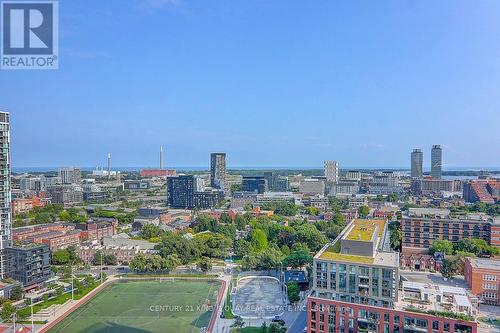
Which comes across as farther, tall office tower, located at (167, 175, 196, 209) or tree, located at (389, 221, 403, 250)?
tall office tower, located at (167, 175, 196, 209)

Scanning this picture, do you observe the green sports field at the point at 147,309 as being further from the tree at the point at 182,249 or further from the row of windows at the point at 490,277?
the row of windows at the point at 490,277

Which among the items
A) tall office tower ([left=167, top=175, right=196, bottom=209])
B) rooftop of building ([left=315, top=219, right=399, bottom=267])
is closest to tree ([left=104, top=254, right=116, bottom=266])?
rooftop of building ([left=315, top=219, right=399, bottom=267])

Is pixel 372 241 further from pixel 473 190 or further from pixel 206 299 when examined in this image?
pixel 473 190

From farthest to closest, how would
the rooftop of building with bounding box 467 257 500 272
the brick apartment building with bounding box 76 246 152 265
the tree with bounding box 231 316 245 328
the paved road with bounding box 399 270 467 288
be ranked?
the brick apartment building with bounding box 76 246 152 265, the paved road with bounding box 399 270 467 288, the rooftop of building with bounding box 467 257 500 272, the tree with bounding box 231 316 245 328

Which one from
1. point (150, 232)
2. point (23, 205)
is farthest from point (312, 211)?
point (23, 205)

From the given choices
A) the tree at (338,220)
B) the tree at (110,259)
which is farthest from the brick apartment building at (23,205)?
the tree at (338,220)

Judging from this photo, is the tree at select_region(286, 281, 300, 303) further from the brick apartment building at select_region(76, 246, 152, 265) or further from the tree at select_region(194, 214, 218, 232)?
the tree at select_region(194, 214, 218, 232)
